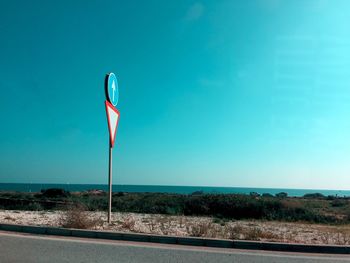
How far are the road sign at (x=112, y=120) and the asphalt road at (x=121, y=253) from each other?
3.15 meters

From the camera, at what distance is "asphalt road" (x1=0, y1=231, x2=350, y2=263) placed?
6.29 meters

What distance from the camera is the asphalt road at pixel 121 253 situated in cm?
629

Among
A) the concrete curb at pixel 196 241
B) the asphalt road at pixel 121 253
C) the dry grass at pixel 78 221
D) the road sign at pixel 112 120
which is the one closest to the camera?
the asphalt road at pixel 121 253

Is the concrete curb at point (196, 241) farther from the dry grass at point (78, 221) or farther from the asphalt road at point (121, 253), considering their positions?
the dry grass at point (78, 221)

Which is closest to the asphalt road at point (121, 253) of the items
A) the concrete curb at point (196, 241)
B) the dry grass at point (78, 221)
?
the concrete curb at point (196, 241)

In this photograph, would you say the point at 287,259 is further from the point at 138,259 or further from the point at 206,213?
the point at 206,213

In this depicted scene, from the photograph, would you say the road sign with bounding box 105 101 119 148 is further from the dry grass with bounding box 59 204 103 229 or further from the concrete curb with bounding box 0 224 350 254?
the concrete curb with bounding box 0 224 350 254

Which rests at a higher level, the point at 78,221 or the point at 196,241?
the point at 78,221

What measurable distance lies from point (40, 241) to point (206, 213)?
11823 mm

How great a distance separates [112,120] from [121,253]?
167 inches

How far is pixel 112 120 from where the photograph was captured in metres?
10.0

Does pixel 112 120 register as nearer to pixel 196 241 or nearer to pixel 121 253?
pixel 196 241

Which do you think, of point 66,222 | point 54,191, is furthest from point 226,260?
point 54,191

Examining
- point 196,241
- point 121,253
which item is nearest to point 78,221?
point 121,253
